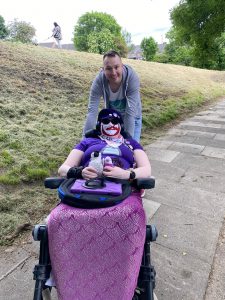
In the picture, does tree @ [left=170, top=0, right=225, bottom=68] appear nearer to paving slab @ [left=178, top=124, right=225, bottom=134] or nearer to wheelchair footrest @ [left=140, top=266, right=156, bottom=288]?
paving slab @ [left=178, top=124, right=225, bottom=134]

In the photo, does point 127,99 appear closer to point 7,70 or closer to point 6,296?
point 6,296

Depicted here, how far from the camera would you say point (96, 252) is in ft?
5.79

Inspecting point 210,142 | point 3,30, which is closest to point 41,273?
point 210,142

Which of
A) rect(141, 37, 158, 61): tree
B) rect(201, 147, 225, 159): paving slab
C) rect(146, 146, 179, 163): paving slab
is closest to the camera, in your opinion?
rect(146, 146, 179, 163): paving slab

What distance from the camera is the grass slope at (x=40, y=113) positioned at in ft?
11.3

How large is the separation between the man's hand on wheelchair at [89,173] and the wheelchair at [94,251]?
0.22 metres

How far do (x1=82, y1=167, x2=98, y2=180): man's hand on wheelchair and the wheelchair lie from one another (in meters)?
0.22

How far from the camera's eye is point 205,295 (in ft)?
7.51

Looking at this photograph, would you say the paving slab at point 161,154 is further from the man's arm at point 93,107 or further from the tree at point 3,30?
the tree at point 3,30

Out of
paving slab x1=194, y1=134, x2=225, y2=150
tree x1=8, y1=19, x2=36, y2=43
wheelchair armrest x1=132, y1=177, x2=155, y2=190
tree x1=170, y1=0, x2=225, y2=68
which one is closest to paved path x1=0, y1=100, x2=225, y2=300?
paving slab x1=194, y1=134, x2=225, y2=150

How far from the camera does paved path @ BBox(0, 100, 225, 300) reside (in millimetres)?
2350

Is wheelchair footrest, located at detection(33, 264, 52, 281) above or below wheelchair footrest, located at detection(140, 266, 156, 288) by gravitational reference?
above

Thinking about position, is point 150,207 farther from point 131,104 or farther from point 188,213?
point 131,104

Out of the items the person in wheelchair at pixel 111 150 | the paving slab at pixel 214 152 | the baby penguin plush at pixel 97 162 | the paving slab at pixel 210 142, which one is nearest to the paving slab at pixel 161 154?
the paving slab at pixel 214 152
